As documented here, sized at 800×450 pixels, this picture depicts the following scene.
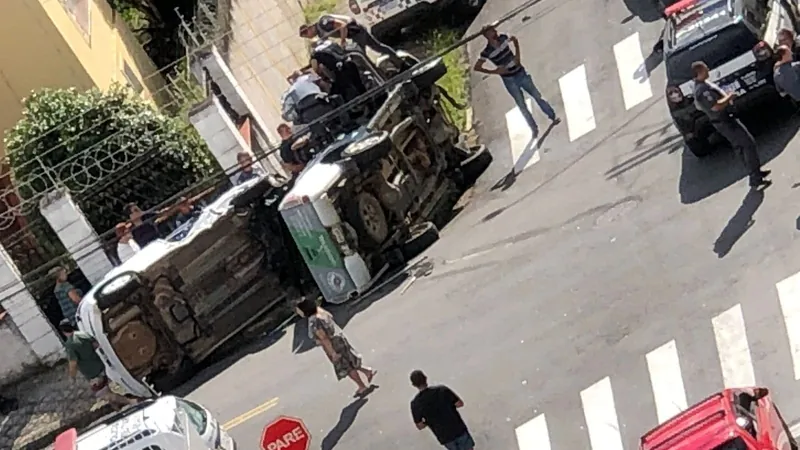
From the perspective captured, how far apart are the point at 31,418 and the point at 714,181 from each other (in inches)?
439

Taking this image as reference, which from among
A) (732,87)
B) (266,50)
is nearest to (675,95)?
(732,87)

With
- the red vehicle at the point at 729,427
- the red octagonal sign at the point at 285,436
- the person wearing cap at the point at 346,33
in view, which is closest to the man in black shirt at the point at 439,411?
the red vehicle at the point at 729,427

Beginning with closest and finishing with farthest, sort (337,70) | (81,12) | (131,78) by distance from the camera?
1. (337,70)
2. (81,12)
3. (131,78)

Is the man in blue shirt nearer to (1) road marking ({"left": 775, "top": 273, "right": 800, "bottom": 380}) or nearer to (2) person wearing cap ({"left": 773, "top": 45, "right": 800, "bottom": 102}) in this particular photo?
(2) person wearing cap ({"left": 773, "top": 45, "right": 800, "bottom": 102})

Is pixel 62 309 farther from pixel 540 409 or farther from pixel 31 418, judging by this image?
pixel 540 409

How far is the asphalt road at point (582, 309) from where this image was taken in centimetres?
1833

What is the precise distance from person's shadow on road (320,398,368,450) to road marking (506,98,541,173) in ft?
19.2

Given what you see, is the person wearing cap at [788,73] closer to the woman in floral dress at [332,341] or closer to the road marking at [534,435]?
the road marking at [534,435]

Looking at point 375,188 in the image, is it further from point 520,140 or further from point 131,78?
point 131,78

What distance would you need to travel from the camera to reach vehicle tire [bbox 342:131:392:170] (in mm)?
23684

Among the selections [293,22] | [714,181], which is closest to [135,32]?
[293,22]

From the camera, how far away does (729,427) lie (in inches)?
591

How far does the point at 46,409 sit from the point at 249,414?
4.86 meters

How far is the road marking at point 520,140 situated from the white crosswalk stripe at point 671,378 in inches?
289
